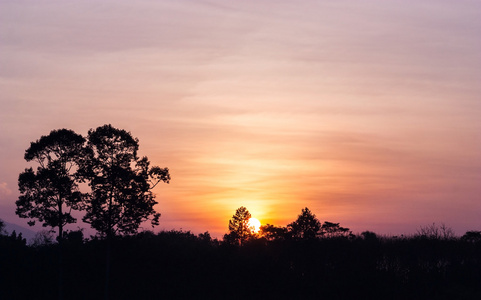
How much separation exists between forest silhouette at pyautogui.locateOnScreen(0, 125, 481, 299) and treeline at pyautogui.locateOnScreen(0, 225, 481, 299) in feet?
0.47

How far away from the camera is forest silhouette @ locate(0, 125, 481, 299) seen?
6347cm

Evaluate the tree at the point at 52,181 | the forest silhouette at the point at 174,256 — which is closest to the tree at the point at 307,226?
the forest silhouette at the point at 174,256

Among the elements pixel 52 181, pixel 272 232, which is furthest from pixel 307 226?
pixel 52 181

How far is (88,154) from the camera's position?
64250mm

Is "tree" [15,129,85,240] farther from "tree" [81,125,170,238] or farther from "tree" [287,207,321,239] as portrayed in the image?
"tree" [287,207,321,239]

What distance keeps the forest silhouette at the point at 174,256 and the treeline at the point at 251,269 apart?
142 mm

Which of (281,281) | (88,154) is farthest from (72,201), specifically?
(281,281)

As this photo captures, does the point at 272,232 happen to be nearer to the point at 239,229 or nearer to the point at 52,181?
the point at 239,229

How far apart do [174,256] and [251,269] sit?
37.0 feet

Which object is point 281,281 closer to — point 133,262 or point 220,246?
point 220,246

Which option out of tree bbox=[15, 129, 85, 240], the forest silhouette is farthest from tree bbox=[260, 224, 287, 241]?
tree bbox=[15, 129, 85, 240]

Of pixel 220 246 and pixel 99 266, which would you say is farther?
pixel 220 246

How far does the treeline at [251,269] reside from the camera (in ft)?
227

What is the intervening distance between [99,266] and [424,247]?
45197 mm
